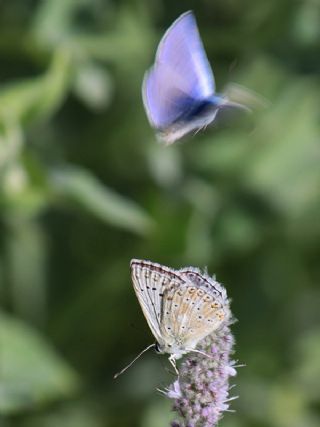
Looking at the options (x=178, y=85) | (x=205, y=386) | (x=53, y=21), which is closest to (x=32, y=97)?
(x=53, y=21)

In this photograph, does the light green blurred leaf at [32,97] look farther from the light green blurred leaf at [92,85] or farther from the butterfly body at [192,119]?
the butterfly body at [192,119]

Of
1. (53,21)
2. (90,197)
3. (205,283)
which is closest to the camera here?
(205,283)

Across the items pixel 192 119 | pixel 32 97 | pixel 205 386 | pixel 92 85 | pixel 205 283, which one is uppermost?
pixel 92 85

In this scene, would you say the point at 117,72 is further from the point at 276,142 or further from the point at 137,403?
the point at 137,403

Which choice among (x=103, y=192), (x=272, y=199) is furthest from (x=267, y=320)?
(x=103, y=192)

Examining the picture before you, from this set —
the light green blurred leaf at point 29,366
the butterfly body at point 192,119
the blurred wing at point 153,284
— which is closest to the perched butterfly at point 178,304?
the blurred wing at point 153,284

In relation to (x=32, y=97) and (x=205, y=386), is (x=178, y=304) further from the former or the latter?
(x=32, y=97)
